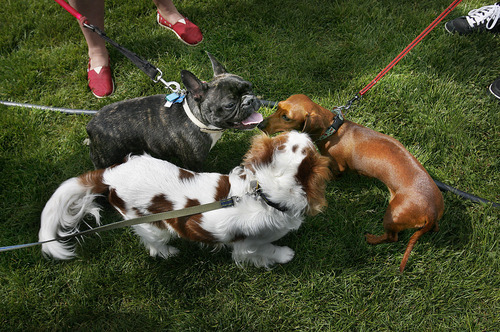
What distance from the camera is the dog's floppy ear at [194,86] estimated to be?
2.58 meters

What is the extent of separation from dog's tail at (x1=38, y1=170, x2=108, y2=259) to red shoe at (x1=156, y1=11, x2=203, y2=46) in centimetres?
275

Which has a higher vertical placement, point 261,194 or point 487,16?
point 487,16

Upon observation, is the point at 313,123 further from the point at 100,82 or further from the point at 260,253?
the point at 100,82

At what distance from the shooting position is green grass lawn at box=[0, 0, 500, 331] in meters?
2.77

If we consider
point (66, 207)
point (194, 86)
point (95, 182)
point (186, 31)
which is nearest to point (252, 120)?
point (194, 86)

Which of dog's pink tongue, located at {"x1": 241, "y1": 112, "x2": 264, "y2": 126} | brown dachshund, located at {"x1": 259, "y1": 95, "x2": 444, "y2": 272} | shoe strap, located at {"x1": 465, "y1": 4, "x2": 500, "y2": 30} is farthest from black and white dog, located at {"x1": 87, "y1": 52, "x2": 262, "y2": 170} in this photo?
shoe strap, located at {"x1": 465, "y1": 4, "x2": 500, "y2": 30}

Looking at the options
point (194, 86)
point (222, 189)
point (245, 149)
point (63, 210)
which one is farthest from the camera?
point (245, 149)

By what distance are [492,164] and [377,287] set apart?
6.55 feet

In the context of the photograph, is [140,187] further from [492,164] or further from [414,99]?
[492,164]

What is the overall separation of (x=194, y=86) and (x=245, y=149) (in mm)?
1151

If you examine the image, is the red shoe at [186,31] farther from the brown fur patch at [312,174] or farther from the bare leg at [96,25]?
the brown fur patch at [312,174]

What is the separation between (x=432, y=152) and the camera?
3.52m

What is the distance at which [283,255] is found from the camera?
9.52 feet

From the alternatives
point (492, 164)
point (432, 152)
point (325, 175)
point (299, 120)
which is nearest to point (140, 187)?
point (325, 175)
